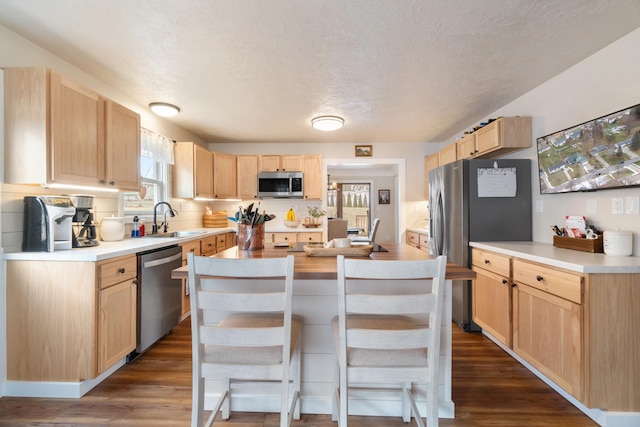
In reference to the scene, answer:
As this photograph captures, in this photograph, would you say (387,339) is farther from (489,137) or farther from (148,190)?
(148,190)

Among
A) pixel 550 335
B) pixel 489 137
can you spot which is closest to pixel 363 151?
pixel 489 137

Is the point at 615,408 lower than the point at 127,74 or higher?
lower

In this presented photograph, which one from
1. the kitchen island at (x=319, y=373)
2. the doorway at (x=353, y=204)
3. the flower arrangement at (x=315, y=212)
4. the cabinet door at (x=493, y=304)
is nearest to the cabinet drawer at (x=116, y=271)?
the kitchen island at (x=319, y=373)

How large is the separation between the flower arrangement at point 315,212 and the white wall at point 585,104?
291cm

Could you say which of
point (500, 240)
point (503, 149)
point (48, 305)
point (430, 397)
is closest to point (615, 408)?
point (430, 397)

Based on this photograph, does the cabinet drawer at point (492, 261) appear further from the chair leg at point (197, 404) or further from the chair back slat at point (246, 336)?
the chair leg at point (197, 404)

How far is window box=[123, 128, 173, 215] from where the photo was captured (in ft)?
10.4

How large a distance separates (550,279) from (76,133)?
3.28 m

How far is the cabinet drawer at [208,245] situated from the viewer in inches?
131

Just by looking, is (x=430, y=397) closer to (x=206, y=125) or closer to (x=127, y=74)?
(x=127, y=74)

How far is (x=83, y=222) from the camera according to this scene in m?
2.25

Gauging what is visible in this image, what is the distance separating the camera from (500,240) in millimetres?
2746

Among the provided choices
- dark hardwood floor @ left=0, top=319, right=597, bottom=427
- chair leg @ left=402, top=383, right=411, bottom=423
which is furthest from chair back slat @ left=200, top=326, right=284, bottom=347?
chair leg @ left=402, top=383, right=411, bottom=423

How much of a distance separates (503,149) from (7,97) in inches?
154
